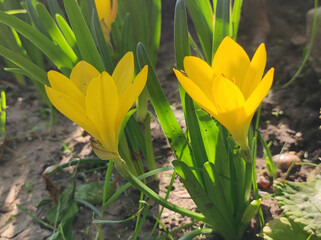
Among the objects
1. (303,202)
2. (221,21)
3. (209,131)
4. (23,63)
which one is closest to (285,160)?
(303,202)

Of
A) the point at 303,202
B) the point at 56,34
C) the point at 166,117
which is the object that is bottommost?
the point at 303,202

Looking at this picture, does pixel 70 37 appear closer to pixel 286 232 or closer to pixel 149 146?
pixel 149 146

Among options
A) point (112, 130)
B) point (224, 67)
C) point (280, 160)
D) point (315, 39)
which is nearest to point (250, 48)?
point (315, 39)

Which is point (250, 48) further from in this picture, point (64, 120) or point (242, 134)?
point (242, 134)

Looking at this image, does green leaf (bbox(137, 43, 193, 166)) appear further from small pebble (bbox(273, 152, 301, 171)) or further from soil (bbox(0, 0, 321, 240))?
small pebble (bbox(273, 152, 301, 171))

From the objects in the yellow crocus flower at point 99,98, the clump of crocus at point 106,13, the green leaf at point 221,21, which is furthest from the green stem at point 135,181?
the clump of crocus at point 106,13

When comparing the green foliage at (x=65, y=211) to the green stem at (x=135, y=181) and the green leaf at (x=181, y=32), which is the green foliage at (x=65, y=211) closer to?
the green stem at (x=135, y=181)
